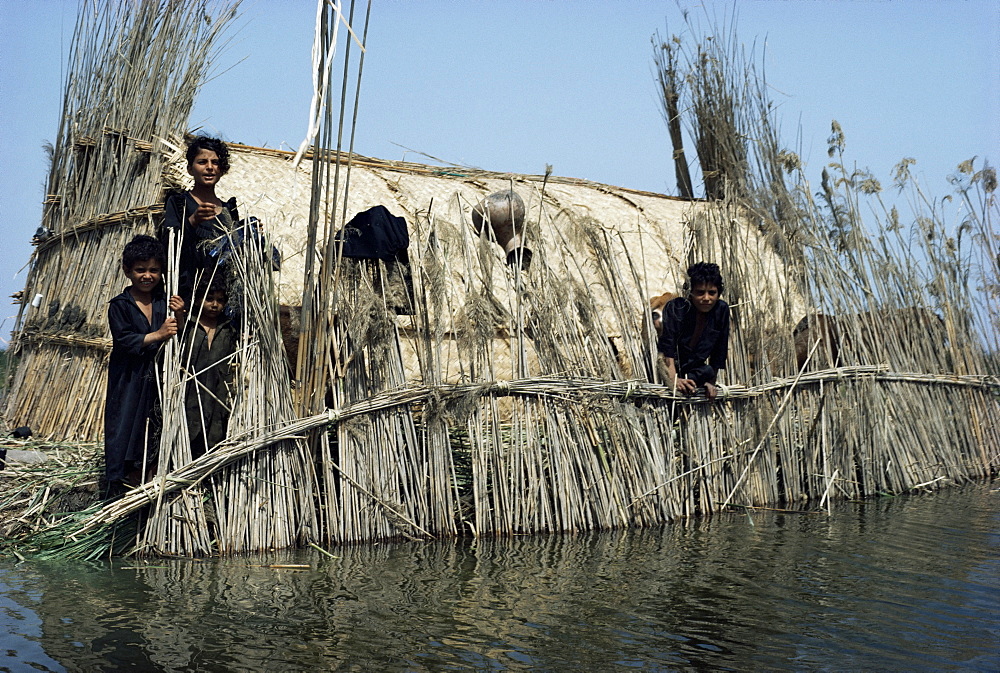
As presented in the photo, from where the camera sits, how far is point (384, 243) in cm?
438

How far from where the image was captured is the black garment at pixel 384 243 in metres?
4.34

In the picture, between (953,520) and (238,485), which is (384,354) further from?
(953,520)

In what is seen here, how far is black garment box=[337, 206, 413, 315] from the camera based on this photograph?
171 inches

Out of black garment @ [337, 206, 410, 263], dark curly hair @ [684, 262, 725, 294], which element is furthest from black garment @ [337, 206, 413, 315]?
dark curly hair @ [684, 262, 725, 294]

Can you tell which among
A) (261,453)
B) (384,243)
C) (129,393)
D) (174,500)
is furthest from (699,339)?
(129,393)

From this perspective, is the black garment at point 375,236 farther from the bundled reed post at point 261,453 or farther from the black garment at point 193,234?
the black garment at point 193,234

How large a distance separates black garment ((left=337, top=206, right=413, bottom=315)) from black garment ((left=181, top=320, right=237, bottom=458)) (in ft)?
2.37

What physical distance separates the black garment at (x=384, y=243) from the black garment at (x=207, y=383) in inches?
28.4

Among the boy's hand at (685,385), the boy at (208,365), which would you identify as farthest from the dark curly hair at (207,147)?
the boy's hand at (685,385)

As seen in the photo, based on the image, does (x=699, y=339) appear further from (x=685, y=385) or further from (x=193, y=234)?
(x=193, y=234)

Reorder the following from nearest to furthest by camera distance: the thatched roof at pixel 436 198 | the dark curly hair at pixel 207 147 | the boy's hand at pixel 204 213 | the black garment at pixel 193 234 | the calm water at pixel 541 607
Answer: the calm water at pixel 541 607 → the black garment at pixel 193 234 → the boy's hand at pixel 204 213 → the dark curly hair at pixel 207 147 → the thatched roof at pixel 436 198

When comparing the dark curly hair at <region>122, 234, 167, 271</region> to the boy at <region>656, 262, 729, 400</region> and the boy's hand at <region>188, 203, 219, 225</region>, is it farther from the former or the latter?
the boy at <region>656, 262, 729, 400</region>

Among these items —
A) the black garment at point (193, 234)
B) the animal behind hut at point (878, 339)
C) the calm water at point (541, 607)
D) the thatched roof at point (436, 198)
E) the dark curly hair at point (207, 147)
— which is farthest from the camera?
the thatched roof at point (436, 198)

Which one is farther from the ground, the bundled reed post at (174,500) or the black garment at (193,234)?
the black garment at (193,234)
